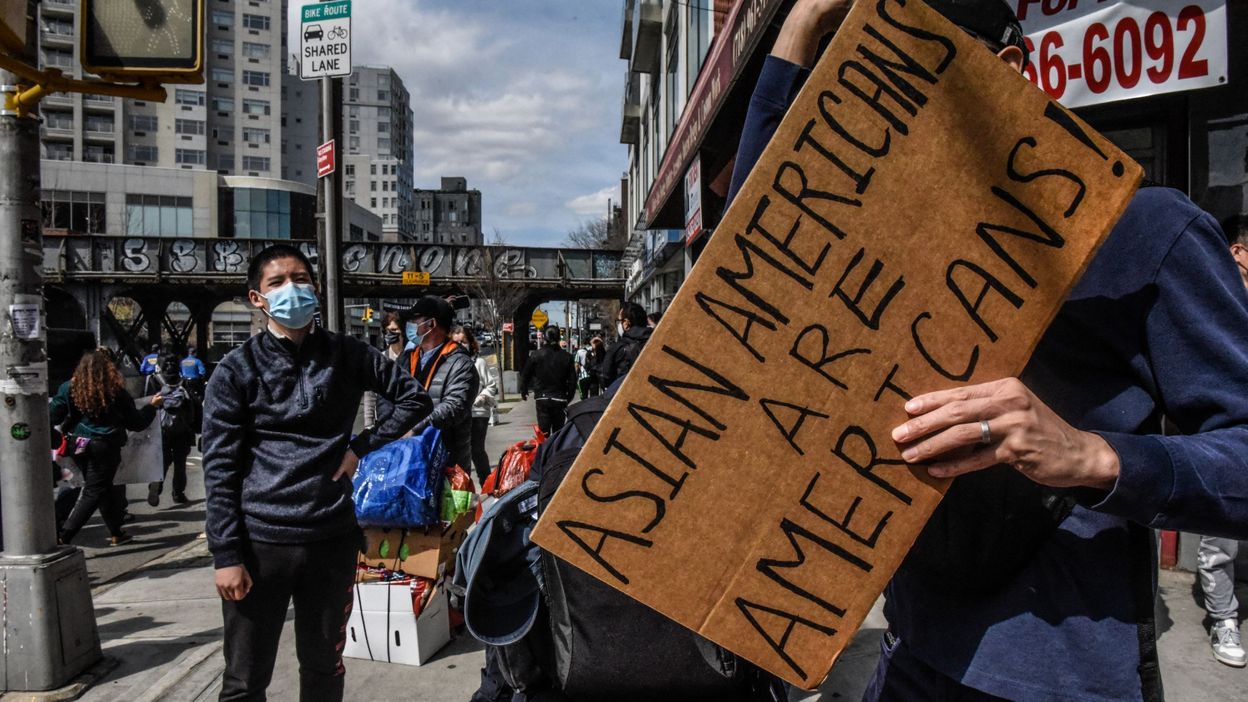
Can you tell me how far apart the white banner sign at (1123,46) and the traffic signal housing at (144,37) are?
4.10m

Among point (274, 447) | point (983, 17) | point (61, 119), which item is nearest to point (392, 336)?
point (274, 447)

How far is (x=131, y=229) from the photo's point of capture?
61188 millimetres

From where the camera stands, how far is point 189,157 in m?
78.0

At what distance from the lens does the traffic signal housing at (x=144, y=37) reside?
11.6 ft

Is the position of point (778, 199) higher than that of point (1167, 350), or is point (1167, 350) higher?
point (778, 199)

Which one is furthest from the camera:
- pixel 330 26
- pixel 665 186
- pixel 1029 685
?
pixel 665 186

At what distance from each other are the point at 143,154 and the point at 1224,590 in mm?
90498

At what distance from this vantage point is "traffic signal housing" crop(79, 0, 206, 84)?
11.6ft

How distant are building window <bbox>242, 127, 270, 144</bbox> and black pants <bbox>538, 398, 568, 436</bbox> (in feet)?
285

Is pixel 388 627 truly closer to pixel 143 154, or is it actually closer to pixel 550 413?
pixel 550 413

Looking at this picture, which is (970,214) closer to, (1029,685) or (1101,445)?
(1101,445)

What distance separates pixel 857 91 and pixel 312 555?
2500mm

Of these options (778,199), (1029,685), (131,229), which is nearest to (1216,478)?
(1029,685)

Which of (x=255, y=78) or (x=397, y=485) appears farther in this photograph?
(x=255, y=78)
